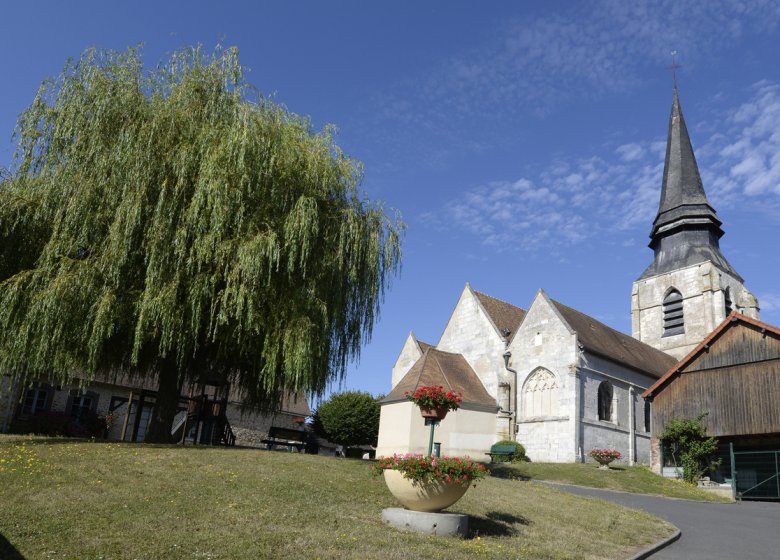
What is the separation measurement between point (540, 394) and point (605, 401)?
345 centimetres

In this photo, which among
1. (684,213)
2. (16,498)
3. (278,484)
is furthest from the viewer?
(684,213)

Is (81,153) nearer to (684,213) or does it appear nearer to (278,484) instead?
(278,484)

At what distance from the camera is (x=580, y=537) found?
9445mm

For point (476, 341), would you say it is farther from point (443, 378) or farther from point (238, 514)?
point (238, 514)

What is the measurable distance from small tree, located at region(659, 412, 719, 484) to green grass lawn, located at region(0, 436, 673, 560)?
1111cm

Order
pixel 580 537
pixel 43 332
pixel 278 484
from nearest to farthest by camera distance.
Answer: pixel 580 537
pixel 278 484
pixel 43 332

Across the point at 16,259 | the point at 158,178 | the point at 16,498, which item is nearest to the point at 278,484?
the point at 16,498

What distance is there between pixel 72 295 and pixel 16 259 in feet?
9.35

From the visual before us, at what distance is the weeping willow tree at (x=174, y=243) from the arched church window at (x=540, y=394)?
1643 cm

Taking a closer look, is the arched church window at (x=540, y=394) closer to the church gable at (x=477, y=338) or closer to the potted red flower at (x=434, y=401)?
the church gable at (x=477, y=338)

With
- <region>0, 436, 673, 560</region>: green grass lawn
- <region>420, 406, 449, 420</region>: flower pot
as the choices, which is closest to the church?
<region>0, 436, 673, 560</region>: green grass lawn

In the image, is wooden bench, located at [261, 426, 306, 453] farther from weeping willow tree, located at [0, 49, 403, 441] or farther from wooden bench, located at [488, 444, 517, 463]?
wooden bench, located at [488, 444, 517, 463]

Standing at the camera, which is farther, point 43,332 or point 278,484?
point 43,332

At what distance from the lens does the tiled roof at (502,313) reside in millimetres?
34500
